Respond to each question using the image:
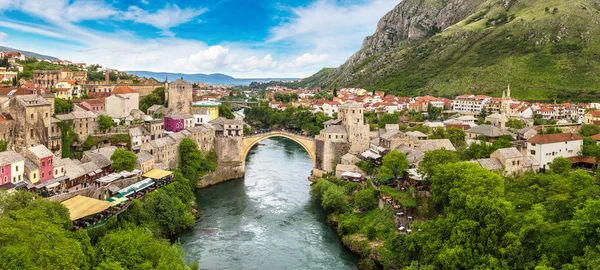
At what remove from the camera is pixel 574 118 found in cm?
5544

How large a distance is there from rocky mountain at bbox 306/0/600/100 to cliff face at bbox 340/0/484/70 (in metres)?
5.80

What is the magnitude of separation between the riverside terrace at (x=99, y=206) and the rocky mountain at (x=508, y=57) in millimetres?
56867

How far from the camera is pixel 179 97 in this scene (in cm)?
5097

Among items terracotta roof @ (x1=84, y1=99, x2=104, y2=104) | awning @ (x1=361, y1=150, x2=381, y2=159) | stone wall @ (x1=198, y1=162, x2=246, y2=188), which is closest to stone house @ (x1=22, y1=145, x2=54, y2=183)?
stone wall @ (x1=198, y1=162, x2=246, y2=188)

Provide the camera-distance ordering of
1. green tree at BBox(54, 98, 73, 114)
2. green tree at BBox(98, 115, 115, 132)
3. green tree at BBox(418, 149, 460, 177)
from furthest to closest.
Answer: green tree at BBox(98, 115, 115, 132) → green tree at BBox(54, 98, 73, 114) → green tree at BBox(418, 149, 460, 177)

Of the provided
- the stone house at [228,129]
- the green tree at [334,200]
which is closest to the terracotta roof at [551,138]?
the green tree at [334,200]

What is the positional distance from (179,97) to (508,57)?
5496 cm

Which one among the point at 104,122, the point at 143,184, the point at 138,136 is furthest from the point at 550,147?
the point at 104,122

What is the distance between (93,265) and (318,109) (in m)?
55.6

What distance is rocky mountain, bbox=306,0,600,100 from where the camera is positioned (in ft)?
232

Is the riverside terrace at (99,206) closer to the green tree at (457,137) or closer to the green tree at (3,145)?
the green tree at (3,145)

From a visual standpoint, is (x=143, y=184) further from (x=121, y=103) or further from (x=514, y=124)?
(x=514, y=124)

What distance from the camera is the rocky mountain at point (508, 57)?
70812mm

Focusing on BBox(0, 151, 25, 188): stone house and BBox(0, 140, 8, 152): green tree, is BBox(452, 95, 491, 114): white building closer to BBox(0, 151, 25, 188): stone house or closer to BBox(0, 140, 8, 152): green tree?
BBox(0, 140, 8, 152): green tree
